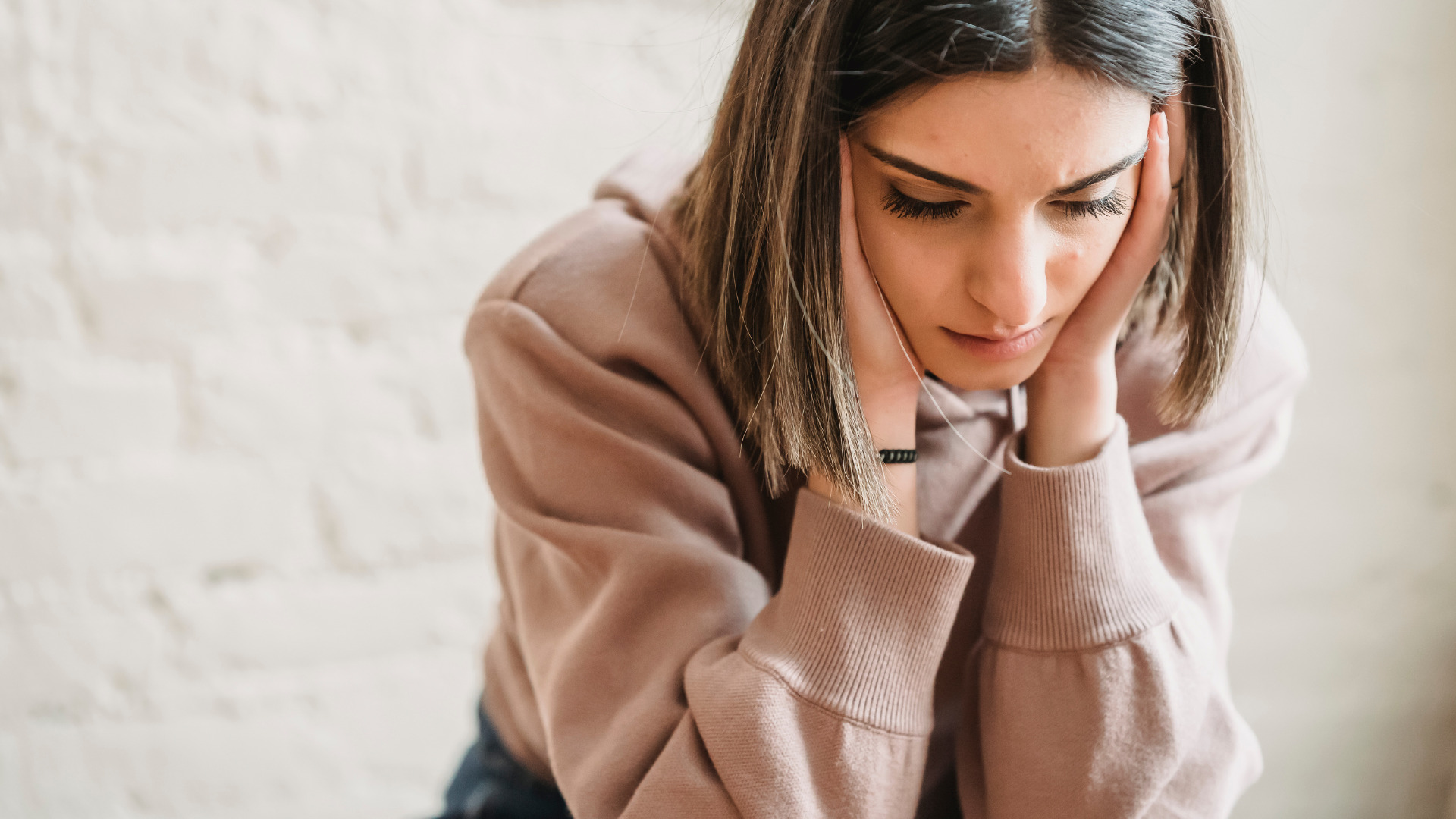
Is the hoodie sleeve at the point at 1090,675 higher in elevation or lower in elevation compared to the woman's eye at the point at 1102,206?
lower

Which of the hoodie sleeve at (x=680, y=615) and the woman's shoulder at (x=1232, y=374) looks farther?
the woman's shoulder at (x=1232, y=374)

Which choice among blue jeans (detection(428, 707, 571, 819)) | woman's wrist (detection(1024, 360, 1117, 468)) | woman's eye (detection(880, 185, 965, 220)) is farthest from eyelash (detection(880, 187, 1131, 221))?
blue jeans (detection(428, 707, 571, 819))

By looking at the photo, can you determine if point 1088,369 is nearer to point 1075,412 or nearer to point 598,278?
point 1075,412

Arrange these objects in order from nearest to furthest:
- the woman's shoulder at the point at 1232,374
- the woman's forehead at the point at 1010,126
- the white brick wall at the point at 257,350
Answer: the woman's forehead at the point at 1010,126, the woman's shoulder at the point at 1232,374, the white brick wall at the point at 257,350

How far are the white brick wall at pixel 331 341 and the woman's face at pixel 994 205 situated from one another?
46cm

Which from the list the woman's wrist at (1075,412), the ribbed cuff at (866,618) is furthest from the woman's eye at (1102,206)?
the ribbed cuff at (866,618)

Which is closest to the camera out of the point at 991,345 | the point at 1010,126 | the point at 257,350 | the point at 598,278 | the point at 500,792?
the point at 1010,126

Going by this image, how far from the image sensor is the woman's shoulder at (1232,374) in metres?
0.83

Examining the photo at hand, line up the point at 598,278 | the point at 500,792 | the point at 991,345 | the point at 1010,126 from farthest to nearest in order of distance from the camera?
the point at 500,792, the point at 598,278, the point at 991,345, the point at 1010,126

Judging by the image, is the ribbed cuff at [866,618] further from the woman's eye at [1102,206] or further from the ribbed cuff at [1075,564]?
the woman's eye at [1102,206]

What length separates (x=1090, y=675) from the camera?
0.69 metres

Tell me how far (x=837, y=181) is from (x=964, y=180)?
0.28 feet

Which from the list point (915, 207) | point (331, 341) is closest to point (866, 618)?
point (915, 207)

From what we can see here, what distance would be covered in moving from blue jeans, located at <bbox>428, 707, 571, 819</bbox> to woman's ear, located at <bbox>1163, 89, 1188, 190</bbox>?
0.70 m
